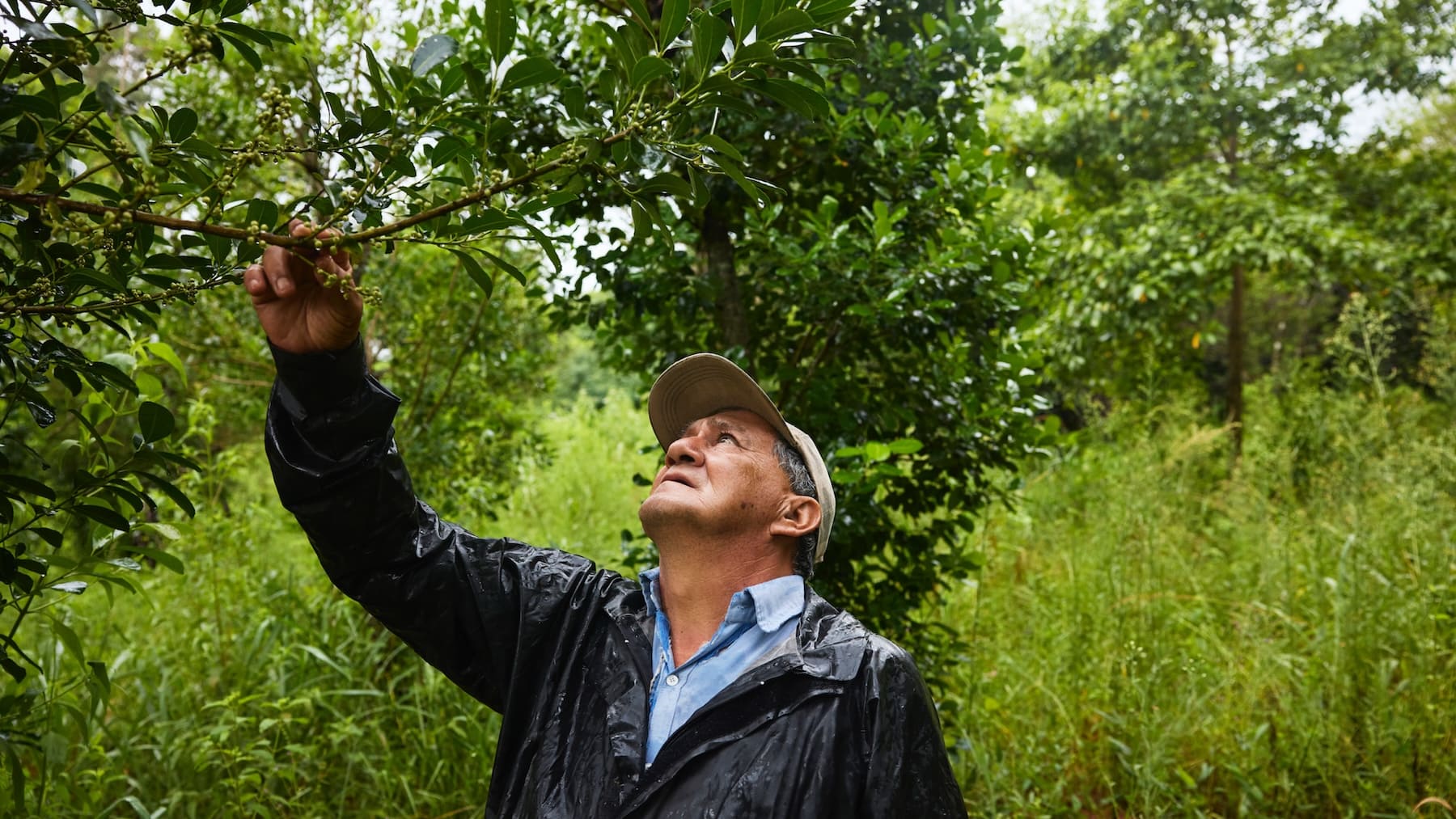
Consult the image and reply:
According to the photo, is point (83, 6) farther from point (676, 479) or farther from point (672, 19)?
point (676, 479)

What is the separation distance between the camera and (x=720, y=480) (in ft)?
5.53

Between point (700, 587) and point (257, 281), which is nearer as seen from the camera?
point (257, 281)

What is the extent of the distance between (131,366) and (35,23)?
101 centimetres

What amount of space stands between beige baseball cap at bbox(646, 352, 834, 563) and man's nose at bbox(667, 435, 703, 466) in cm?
8

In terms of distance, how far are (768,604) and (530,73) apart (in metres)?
0.84

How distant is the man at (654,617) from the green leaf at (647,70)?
410 mm

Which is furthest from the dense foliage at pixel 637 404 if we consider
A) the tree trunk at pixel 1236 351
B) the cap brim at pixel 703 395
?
the tree trunk at pixel 1236 351

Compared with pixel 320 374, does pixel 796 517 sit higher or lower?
lower

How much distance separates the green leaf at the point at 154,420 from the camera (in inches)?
52.9

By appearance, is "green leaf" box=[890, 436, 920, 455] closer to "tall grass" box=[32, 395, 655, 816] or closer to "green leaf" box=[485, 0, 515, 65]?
"tall grass" box=[32, 395, 655, 816]

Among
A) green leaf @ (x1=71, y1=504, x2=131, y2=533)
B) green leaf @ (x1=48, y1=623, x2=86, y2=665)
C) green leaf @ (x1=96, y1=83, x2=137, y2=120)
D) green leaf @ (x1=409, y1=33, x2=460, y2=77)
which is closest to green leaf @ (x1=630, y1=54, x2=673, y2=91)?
green leaf @ (x1=409, y1=33, x2=460, y2=77)

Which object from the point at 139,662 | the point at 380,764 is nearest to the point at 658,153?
the point at 380,764

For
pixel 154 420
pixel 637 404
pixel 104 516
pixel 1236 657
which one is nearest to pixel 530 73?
pixel 154 420

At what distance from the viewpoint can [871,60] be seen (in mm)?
2838
